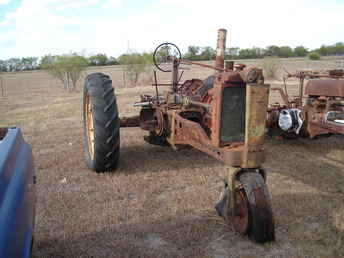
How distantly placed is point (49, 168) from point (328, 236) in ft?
12.5

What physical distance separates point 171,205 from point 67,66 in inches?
874

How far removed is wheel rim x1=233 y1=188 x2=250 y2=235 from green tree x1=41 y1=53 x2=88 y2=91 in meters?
22.5

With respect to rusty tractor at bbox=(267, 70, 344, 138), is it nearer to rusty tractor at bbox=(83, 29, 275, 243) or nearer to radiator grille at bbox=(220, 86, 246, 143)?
rusty tractor at bbox=(83, 29, 275, 243)

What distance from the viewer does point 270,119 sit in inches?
225

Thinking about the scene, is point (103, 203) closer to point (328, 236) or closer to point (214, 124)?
point (214, 124)

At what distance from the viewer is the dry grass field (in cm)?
296

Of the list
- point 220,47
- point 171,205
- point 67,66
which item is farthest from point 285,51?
point 171,205

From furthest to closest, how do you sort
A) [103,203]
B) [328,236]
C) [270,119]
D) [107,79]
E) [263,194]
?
[270,119], [107,79], [103,203], [328,236], [263,194]

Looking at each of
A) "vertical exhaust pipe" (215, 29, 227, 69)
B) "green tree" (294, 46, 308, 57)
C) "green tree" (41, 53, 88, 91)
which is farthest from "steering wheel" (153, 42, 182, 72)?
"green tree" (294, 46, 308, 57)

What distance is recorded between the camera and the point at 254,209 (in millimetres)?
2799

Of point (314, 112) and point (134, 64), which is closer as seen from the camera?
point (314, 112)

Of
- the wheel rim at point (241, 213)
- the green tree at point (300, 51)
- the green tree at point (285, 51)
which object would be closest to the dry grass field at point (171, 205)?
the wheel rim at point (241, 213)

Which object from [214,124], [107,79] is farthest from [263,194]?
[107,79]

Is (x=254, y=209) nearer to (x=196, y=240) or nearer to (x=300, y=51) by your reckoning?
(x=196, y=240)
